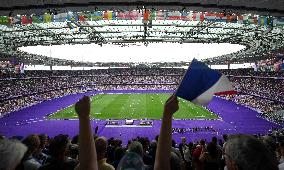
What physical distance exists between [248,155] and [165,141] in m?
0.66

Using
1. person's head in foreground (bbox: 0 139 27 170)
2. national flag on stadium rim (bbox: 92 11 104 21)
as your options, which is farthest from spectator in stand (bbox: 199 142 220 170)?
national flag on stadium rim (bbox: 92 11 104 21)

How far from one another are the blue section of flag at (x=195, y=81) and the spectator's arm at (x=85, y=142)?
1087mm

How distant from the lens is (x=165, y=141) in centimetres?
238

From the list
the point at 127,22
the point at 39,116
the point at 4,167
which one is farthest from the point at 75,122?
the point at 4,167

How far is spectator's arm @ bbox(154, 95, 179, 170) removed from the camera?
7.56ft

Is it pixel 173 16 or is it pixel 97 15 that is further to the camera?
pixel 173 16

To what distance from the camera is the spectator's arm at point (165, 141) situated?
7.56 ft

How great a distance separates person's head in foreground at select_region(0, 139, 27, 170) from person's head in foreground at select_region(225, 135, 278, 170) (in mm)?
1847

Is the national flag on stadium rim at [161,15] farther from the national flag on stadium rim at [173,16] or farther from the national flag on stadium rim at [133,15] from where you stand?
the national flag on stadium rim at [133,15]

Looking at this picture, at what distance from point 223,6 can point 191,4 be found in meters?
1.31

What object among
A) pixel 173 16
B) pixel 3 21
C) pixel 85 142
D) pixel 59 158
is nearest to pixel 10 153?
pixel 85 142

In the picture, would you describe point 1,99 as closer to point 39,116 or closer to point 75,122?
point 39,116

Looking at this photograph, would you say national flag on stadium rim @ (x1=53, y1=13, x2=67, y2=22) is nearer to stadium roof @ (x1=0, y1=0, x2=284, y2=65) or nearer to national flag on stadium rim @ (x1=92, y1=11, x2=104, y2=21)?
stadium roof @ (x1=0, y1=0, x2=284, y2=65)

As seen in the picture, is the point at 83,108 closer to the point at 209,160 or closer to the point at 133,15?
the point at 209,160
